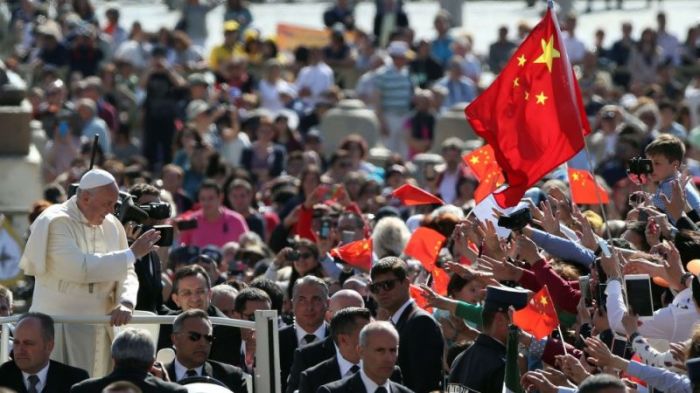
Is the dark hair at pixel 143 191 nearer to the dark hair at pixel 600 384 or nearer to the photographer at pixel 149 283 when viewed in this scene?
the photographer at pixel 149 283

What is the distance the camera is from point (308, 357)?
12859 mm

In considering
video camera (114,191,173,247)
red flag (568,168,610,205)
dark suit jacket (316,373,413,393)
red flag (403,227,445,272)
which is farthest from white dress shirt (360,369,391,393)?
red flag (568,168,610,205)

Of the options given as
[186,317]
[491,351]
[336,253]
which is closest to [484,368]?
[491,351]

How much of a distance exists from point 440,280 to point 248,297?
5.44 feet

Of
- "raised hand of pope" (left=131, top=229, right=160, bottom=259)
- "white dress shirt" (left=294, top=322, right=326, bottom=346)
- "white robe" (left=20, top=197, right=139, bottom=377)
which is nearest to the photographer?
"white robe" (left=20, top=197, right=139, bottom=377)

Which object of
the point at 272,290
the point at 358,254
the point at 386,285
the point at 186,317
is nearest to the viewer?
the point at 186,317

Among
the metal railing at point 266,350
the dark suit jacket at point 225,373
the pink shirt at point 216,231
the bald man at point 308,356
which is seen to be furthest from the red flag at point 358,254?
the pink shirt at point 216,231

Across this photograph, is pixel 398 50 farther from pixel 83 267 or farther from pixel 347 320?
pixel 347 320

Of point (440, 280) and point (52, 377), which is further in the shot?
point (440, 280)

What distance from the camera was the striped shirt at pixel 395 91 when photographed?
93.5 feet

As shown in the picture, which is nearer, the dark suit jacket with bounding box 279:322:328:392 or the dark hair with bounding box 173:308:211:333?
the dark hair with bounding box 173:308:211:333

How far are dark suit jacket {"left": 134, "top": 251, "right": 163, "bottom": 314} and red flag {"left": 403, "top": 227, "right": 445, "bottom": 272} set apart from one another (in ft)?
6.52

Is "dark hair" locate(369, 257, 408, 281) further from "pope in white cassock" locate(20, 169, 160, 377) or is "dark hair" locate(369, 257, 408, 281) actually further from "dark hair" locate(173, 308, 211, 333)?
"dark hair" locate(173, 308, 211, 333)

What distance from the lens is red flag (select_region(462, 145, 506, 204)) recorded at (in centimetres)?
1500
